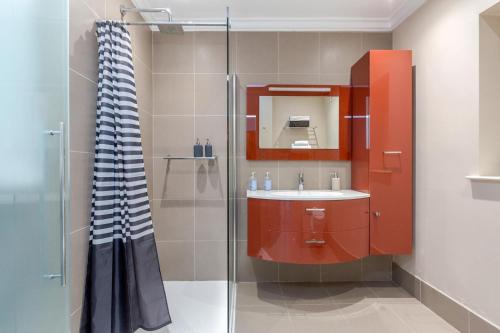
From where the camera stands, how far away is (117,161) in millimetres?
1414

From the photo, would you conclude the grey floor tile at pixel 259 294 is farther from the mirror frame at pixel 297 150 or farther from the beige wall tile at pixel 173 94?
the beige wall tile at pixel 173 94

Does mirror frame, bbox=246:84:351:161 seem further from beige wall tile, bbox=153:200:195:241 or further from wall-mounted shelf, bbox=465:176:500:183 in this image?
wall-mounted shelf, bbox=465:176:500:183

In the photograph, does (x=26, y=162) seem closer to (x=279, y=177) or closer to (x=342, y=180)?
(x=279, y=177)

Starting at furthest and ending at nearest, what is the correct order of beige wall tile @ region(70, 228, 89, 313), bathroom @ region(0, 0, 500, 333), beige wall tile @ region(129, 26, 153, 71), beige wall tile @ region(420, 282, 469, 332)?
beige wall tile @ region(129, 26, 153, 71)
beige wall tile @ region(420, 282, 469, 332)
beige wall tile @ region(70, 228, 89, 313)
bathroom @ region(0, 0, 500, 333)

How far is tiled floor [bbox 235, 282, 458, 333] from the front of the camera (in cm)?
179

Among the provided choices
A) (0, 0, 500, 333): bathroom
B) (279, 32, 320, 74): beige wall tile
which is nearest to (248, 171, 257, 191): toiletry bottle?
(0, 0, 500, 333): bathroom

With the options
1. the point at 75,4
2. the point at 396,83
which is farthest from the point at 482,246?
the point at 75,4

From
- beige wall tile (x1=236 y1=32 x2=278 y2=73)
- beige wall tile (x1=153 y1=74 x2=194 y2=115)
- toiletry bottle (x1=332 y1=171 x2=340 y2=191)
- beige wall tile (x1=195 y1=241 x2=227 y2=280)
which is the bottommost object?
beige wall tile (x1=195 y1=241 x2=227 y2=280)

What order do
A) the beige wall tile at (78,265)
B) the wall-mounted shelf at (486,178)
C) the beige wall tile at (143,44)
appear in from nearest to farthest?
the beige wall tile at (78,265)
the wall-mounted shelf at (486,178)
the beige wall tile at (143,44)

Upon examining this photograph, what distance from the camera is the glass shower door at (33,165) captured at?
0.82 m

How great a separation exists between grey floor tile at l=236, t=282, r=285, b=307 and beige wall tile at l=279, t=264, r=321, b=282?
11 cm

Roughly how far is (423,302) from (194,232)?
73.7 inches

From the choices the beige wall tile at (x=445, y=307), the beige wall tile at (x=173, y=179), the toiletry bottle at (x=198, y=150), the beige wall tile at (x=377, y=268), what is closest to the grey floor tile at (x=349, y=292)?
the beige wall tile at (x=377, y=268)

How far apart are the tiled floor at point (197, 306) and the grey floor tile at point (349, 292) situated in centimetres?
92
